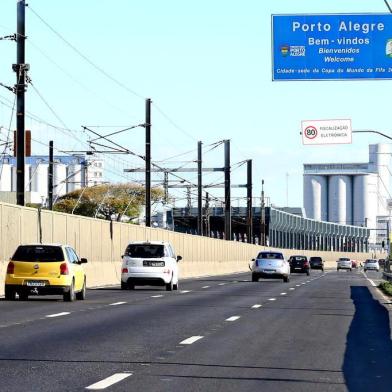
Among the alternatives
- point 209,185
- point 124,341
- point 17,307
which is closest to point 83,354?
point 124,341

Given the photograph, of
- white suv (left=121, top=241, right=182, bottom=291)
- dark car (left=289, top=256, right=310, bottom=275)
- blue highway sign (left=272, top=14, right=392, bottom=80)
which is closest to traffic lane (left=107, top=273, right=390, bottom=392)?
blue highway sign (left=272, top=14, right=392, bottom=80)

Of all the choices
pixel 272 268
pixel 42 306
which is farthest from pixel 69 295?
pixel 272 268

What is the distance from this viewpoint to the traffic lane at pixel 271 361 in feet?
40.9

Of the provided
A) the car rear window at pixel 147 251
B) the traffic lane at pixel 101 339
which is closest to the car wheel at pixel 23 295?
the traffic lane at pixel 101 339

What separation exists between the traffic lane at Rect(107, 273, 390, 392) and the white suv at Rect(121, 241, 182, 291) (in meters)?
18.4

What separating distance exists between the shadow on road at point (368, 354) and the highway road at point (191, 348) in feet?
0.04

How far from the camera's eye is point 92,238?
52.1 m

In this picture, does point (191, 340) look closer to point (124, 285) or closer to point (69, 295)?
point (69, 295)

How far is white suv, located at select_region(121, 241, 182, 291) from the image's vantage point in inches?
1699

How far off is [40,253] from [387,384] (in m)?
21.0

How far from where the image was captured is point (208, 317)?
2517 cm

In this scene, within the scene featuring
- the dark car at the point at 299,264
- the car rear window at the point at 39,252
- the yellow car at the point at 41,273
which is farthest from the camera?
the dark car at the point at 299,264

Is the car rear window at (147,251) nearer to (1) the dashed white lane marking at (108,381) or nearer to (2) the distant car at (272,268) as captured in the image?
(2) the distant car at (272,268)

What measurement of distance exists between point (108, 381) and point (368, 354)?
5248 millimetres
